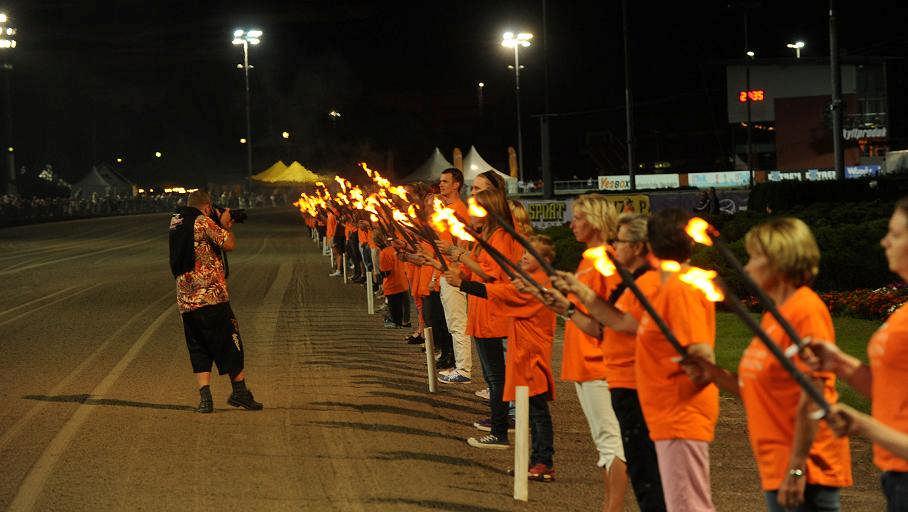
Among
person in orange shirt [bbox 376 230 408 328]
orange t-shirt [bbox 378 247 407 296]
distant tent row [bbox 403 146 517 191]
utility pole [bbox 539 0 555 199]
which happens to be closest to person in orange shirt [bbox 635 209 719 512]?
person in orange shirt [bbox 376 230 408 328]

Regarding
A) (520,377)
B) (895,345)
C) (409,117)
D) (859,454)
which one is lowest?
(859,454)

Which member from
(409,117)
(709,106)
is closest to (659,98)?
(709,106)

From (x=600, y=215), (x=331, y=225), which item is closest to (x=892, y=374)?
(x=600, y=215)

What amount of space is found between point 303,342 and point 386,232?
17.7 ft

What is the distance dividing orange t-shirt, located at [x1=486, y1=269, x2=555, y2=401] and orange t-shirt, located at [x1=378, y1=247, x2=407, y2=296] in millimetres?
8035

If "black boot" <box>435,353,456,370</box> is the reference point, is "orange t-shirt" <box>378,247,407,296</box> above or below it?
above

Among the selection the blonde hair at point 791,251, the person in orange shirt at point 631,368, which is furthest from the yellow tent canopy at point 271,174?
the blonde hair at point 791,251

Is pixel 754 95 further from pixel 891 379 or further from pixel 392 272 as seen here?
pixel 891 379

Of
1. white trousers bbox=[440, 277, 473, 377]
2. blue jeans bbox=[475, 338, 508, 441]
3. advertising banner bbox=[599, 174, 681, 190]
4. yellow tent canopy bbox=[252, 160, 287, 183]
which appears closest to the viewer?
blue jeans bbox=[475, 338, 508, 441]

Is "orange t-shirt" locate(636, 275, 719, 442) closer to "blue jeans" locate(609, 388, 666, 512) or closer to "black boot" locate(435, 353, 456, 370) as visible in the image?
"blue jeans" locate(609, 388, 666, 512)

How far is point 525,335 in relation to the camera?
7910 mm

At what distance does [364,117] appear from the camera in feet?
203

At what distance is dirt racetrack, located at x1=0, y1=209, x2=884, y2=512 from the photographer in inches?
299

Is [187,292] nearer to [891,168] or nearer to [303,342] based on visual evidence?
[303,342]
